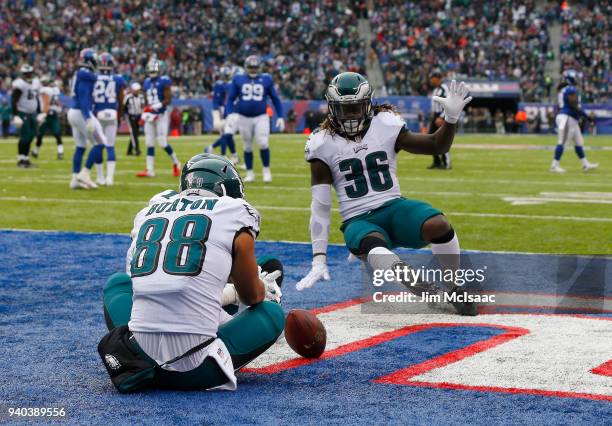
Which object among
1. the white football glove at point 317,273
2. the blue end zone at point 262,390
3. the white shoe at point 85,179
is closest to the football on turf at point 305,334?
the blue end zone at point 262,390

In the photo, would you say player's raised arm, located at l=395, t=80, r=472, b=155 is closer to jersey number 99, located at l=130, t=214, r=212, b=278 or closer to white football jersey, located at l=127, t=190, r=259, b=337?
white football jersey, located at l=127, t=190, r=259, b=337

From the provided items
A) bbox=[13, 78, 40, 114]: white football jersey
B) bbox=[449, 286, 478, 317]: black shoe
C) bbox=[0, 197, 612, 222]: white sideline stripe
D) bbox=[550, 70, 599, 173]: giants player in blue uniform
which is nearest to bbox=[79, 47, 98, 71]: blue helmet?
bbox=[0, 197, 612, 222]: white sideline stripe

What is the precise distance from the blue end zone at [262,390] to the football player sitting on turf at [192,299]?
0.12m

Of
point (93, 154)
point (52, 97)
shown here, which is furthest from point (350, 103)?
point (52, 97)

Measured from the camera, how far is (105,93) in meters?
15.4

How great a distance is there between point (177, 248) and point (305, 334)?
2.91 ft

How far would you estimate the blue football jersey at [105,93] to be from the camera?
50.5 ft

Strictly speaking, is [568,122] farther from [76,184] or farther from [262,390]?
[262,390]

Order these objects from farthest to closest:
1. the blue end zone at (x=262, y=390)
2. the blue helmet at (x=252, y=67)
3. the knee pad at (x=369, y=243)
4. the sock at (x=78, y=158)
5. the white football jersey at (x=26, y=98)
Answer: the white football jersey at (x=26, y=98), the blue helmet at (x=252, y=67), the sock at (x=78, y=158), the knee pad at (x=369, y=243), the blue end zone at (x=262, y=390)

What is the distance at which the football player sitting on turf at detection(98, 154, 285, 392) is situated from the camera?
4.42 meters

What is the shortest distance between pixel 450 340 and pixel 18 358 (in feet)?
7.57

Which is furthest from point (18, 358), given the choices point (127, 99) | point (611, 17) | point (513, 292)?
point (611, 17)

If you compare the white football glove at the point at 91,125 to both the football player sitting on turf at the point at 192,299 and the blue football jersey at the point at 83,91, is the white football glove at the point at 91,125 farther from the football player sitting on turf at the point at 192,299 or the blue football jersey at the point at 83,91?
the football player sitting on turf at the point at 192,299

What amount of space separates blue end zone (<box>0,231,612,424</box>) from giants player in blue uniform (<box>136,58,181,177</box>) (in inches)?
410
